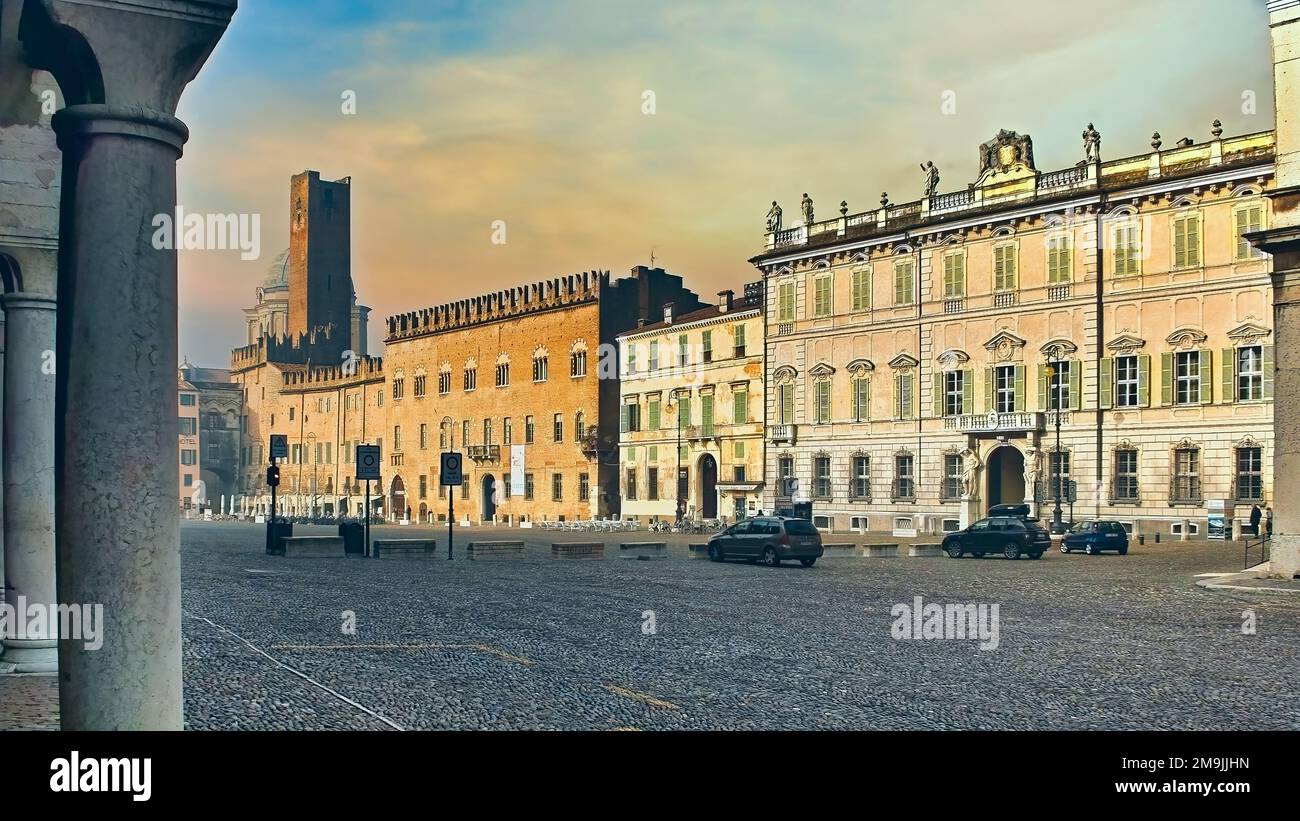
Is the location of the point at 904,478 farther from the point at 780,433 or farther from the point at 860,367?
the point at 780,433

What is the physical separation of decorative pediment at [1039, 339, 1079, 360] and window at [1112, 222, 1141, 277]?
3.18 meters

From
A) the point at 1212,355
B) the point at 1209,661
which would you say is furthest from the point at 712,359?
the point at 1209,661

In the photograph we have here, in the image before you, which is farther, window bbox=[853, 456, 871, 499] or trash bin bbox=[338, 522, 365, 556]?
window bbox=[853, 456, 871, 499]

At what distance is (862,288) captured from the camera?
55.8 meters

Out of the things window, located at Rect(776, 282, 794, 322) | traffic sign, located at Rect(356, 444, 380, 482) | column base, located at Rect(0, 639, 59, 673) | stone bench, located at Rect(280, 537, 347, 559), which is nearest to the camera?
column base, located at Rect(0, 639, 59, 673)

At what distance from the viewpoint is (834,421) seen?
56562 mm

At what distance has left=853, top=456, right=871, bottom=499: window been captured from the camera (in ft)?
181

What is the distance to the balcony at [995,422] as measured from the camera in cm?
4822

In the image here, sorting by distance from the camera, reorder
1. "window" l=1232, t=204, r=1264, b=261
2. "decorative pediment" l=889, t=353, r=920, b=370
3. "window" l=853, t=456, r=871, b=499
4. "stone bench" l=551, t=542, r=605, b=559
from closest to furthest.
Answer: "stone bench" l=551, t=542, r=605, b=559 < "window" l=1232, t=204, r=1264, b=261 < "decorative pediment" l=889, t=353, r=920, b=370 < "window" l=853, t=456, r=871, b=499

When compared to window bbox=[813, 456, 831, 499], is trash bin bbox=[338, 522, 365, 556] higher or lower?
lower

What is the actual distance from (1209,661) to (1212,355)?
1375 inches

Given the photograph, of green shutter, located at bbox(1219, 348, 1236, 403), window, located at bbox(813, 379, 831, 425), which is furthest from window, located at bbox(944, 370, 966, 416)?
green shutter, located at bbox(1219, 348, 1236, 403)

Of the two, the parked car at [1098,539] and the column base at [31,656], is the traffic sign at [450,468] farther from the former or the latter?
the column base at [31,656]

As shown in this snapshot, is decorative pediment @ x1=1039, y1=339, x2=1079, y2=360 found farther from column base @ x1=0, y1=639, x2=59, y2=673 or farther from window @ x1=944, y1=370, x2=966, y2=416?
column base @ x1=0, y1=639, x2=59, y2=673
